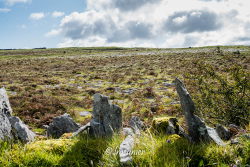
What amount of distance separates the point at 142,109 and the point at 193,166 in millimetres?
8092

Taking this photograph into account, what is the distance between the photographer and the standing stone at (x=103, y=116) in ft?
21.0

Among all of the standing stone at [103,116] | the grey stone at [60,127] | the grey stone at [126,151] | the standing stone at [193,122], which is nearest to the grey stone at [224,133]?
the standing stone at [193,122]

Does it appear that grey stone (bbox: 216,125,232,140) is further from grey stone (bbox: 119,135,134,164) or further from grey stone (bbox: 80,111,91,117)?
grey stone (bbox: 80,111,91,117)

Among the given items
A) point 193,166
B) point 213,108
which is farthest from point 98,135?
point 213,108

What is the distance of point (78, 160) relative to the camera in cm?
491

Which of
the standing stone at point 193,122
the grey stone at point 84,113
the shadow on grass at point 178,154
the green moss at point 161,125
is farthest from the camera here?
the grey stone at point 84,113

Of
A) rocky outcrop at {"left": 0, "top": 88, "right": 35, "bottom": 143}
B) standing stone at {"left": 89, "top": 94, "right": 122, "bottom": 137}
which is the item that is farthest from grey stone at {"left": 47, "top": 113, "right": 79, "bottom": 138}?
standing stone at {"left": 89, "top": 94, "right": 122, "bottom": 137}

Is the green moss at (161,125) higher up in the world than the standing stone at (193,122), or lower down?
lower down

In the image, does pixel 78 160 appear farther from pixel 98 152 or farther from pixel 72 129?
pixel 72 129

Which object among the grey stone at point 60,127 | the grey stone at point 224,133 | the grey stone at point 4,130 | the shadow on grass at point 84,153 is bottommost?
the grey stone at point 60,127

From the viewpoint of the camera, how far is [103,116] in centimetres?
648

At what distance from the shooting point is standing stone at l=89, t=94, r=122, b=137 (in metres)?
6.40

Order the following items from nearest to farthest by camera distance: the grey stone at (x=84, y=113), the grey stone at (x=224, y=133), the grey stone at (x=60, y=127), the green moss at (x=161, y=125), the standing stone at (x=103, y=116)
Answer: the grey stone at (x=224, y=133) < the green moss at (x=161, y=125) < the standing stone at (x=103, y=116) < the grey stone at (x=60, y=127) < the grey stone at (x=84, y=113)

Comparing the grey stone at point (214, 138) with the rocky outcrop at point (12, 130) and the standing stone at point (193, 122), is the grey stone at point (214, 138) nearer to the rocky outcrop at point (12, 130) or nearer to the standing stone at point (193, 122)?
the standing stone at point (193, 122)
